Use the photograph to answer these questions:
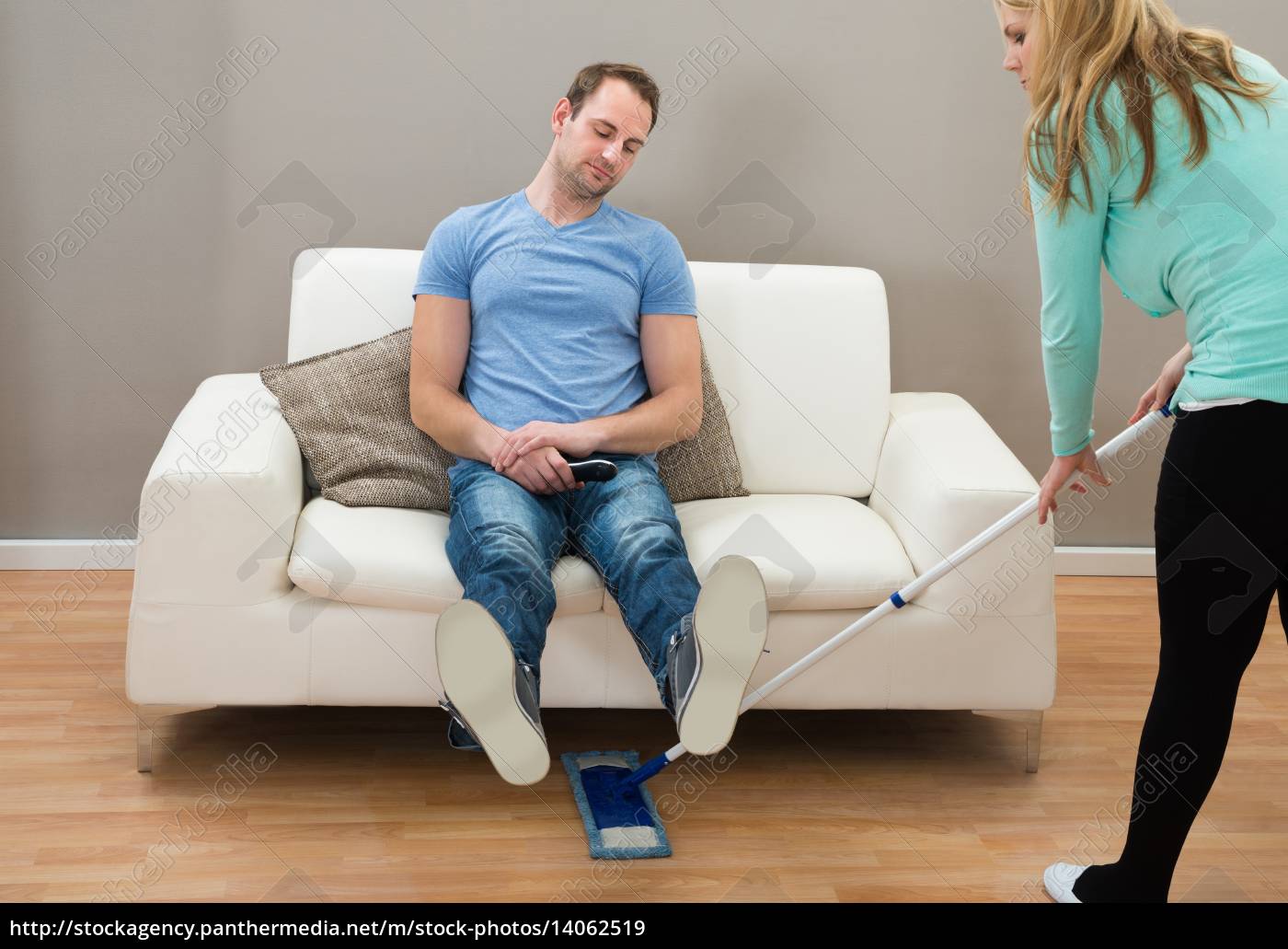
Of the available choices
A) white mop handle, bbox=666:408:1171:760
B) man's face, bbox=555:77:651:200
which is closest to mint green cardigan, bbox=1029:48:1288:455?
white mop handle, bbox=666:408:1171:760

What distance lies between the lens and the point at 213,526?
77.5 inches

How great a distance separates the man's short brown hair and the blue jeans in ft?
2.07

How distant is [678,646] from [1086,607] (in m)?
1.53

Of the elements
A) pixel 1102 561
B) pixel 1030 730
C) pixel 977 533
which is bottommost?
pixel 1102 561

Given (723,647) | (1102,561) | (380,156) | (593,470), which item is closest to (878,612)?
(723,647)

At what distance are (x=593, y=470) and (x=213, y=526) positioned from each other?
0.60m

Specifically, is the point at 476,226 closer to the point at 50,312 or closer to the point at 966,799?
the point at 50,312

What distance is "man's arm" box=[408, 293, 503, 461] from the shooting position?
2.11 metres

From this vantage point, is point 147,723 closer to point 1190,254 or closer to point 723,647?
point 723,647

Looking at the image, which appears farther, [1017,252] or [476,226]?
[1017,252]

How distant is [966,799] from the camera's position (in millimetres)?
2094

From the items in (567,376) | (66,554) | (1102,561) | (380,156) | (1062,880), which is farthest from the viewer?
(1102,561)

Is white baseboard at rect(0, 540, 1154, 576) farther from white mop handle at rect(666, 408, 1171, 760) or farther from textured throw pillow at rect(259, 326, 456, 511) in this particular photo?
white mop handle at rect(666, 408, 1171, 760)

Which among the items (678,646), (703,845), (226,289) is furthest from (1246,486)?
(226,289)
